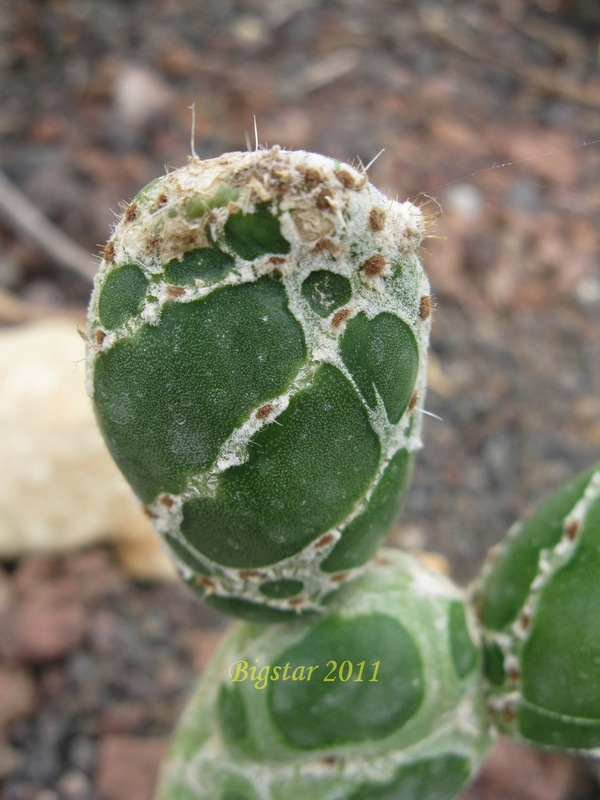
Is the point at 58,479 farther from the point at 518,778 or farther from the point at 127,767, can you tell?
the point at 518,778

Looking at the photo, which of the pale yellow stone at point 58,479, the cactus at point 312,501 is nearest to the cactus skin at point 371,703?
the cactus at point 312,501

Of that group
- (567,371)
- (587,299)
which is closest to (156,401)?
(567,371)

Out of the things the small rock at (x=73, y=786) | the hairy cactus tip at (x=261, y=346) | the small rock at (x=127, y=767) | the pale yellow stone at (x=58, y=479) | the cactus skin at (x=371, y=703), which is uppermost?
the hairy cactus tip at (x=261, y=346)

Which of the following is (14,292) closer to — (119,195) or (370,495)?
(119,195)

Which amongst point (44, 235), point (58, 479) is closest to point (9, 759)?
point (58, 479)

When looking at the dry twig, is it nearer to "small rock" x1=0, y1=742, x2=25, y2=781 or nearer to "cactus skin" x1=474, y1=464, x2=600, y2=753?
"small rock" x1=0, y1=742, x2=25, y2=781

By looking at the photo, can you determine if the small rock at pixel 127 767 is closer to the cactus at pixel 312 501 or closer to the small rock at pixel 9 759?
the small rock at pixel 9 759
